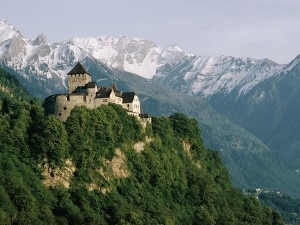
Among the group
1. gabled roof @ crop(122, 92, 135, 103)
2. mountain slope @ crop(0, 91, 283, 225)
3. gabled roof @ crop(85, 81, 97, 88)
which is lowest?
mountain slope @ crop(0, 91, 283, 225)

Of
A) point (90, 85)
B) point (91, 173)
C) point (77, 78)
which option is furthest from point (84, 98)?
point (91, 173)

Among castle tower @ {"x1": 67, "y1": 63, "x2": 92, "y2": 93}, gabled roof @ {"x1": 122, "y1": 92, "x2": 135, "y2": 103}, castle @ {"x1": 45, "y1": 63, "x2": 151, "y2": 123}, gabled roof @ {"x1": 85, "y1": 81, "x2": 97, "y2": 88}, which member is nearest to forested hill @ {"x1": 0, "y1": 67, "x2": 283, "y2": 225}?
castle @ {"x1": 45, "y1": 63, "x2": 151, "y2": 123}

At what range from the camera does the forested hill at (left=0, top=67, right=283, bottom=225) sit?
470 ft

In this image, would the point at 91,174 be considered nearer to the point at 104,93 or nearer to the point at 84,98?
the point at 84,98

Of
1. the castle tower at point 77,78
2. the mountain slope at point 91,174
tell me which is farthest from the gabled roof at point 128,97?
the castle tower at point 77,78

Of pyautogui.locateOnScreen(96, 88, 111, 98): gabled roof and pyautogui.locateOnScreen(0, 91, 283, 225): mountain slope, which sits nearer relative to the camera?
pyautogui.locateOnScreen(0, 91, 283, 225): mountain slope

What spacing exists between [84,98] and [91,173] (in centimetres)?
1900

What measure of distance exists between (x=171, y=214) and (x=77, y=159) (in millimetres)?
29728

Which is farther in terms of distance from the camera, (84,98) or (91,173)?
(84,98)

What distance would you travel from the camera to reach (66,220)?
465ft

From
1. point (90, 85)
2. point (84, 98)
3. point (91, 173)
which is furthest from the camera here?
point (90, 85)

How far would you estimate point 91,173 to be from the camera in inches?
6206

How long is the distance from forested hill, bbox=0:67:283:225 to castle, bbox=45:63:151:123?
107 inches

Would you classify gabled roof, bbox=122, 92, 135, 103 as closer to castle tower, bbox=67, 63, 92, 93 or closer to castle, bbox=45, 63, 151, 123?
castle, bbox=45, 63, 151, 123
